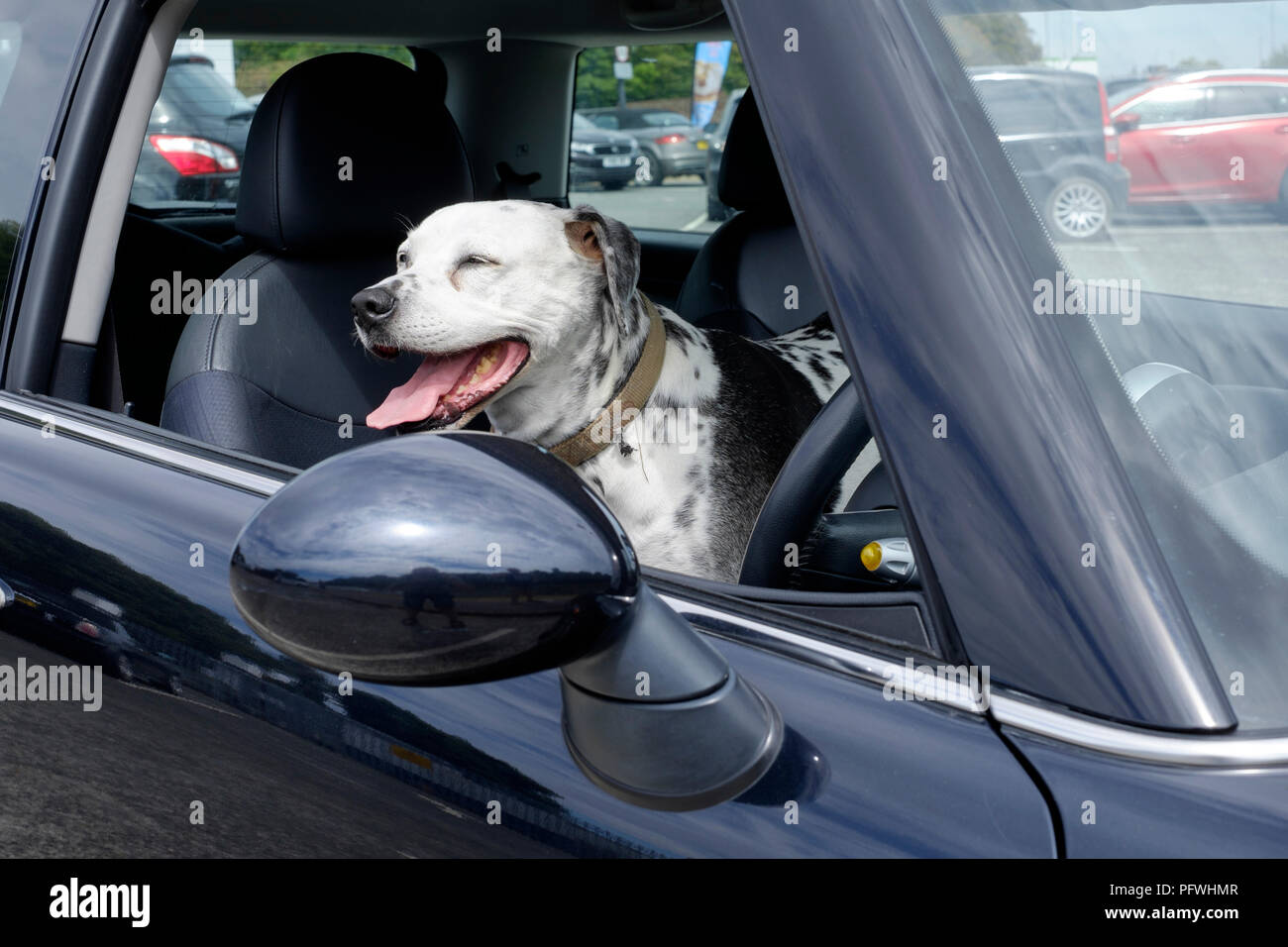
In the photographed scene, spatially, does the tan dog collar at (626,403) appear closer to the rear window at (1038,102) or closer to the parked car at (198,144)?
the rear window at (1038,102)

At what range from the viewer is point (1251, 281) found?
132cm

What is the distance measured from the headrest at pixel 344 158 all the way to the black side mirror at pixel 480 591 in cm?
171

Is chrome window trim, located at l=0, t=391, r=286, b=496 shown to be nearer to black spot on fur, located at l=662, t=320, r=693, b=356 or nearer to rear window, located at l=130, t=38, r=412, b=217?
black spot on fur, located at l=662, t=320, r=693, b=356

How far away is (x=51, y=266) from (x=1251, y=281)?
1.66 m

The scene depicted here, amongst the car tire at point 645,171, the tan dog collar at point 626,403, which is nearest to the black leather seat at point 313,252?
the tan dog collar at point 626,403

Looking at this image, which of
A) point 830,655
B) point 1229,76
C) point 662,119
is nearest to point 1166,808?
point 830,655

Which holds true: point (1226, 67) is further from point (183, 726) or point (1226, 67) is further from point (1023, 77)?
point (183, 726)

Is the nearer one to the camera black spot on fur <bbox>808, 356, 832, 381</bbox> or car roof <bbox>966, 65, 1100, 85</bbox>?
car roof <bbox>966, 65, 1100, 85</bbox>

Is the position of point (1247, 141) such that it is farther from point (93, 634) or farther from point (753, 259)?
point (753, 259)

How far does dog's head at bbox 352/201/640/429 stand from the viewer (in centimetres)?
258

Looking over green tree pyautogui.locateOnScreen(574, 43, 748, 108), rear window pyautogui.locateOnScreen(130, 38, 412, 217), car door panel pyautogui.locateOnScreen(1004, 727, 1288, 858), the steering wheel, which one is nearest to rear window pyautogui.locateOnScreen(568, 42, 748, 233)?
green tree pyautogui.locateOnScreen(574, 43, 748, 108)

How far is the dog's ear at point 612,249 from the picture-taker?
8.95 ft
